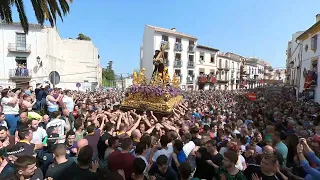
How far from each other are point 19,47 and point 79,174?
27.3m

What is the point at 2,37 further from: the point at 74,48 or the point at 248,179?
the point at 248,179

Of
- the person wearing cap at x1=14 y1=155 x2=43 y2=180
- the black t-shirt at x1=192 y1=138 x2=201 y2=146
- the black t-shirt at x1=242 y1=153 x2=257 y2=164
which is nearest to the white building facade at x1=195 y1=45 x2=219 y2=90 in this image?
the black t-shirt at x1=192 y1=138 x2=201 y2=146

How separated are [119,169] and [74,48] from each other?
3463cm

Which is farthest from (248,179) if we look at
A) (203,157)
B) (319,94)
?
(319,94)

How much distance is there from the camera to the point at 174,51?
40531 millimetres

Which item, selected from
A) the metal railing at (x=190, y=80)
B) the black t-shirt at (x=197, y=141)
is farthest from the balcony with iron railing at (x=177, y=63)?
the black t-shirt at (x=197, y=141)

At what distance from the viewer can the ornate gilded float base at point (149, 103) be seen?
32.0 feet

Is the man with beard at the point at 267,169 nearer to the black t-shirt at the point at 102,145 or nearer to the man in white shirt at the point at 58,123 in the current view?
the black t-shirt at the point at 102,145

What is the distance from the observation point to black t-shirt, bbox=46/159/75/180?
2918 mm

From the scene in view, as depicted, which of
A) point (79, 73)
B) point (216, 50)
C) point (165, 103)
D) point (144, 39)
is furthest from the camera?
point (216, 50)

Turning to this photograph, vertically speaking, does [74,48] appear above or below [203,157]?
above

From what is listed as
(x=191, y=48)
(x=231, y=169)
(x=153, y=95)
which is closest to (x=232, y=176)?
(x=231, y=169)

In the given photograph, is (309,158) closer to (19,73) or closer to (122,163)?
(122,163)

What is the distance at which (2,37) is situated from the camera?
2530cm
